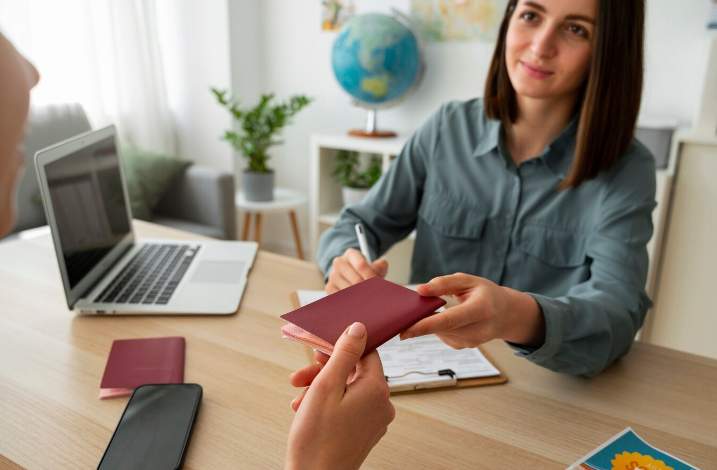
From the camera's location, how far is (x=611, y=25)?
105 cm

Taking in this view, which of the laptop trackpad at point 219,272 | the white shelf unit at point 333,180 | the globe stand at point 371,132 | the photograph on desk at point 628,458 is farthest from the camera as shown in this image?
the globe stand at point 371,132

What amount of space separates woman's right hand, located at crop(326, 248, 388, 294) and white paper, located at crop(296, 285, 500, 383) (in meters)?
0.12

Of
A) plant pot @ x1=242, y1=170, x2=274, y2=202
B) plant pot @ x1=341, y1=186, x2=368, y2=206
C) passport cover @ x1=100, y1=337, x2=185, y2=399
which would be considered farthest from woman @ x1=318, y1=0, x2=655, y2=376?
plant pot @ x1=242, y1=170, x2=274, y2=202

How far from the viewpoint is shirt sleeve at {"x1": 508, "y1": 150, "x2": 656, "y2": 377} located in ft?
2.75

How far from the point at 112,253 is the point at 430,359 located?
0.71 m

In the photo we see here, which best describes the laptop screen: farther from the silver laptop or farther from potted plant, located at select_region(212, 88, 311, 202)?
potted plant, located at select_region(212, 88, 311, 202)

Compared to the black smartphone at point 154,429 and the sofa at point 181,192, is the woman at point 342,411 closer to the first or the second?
the black smartphone at point 154,429

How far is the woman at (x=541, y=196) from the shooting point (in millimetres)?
857

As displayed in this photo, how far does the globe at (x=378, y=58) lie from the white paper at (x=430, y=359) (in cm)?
181

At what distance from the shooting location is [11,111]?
1.33 ft

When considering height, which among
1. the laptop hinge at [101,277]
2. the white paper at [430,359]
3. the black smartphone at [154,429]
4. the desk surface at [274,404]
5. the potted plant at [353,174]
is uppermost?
the laptop hinge at [101,277]

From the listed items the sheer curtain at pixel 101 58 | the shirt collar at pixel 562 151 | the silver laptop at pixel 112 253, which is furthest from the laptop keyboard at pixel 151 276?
the sheer curtain at pixel 101 58

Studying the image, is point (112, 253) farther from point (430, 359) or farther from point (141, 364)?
point (430, 359)

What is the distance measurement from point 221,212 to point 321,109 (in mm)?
911
